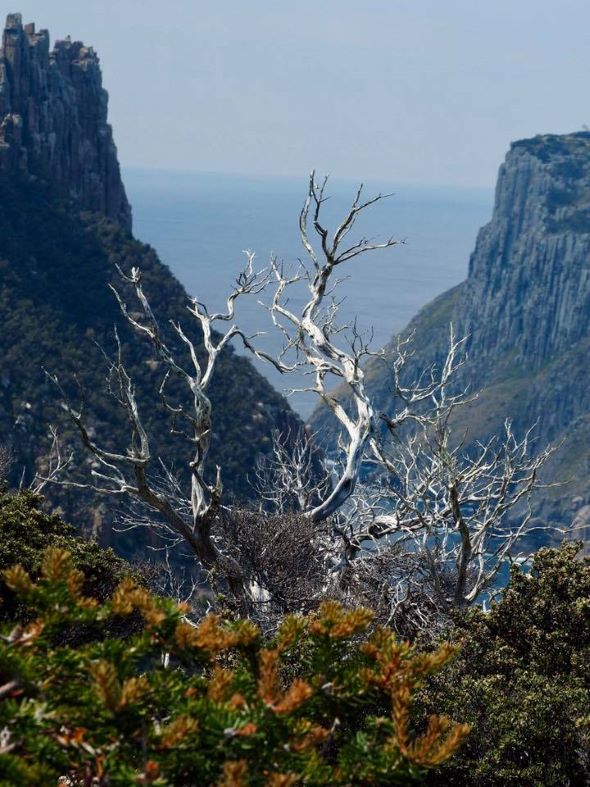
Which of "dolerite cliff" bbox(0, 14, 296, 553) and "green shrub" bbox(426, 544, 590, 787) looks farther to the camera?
"dolerite cliff" bbox(0, 14, 296, 553)

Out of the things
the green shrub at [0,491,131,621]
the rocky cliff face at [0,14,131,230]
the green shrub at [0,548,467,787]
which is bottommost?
the green shrub at [0,491,131,621]

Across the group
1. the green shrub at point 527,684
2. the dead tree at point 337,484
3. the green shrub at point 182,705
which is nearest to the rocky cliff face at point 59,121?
the dead tree at point 337,484

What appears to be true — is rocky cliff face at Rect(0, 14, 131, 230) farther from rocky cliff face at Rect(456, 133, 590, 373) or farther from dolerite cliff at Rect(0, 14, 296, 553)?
rocky cliff face at Rect(456, 133, 590, 373)

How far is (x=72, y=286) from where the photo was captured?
49000 mm

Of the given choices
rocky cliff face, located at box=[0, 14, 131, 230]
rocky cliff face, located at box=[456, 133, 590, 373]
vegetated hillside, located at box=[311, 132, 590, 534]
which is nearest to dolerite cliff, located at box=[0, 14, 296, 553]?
rocky cliff face, located at box=[0, 14, 131, 230]

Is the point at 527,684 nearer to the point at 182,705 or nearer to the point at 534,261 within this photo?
the point at 182,705

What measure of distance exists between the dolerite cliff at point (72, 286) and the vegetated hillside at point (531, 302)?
267ft

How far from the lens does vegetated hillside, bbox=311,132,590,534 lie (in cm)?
14788

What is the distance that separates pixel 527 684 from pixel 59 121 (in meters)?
59.9

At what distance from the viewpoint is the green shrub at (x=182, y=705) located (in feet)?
13.5

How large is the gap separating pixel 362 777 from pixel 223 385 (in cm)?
4144

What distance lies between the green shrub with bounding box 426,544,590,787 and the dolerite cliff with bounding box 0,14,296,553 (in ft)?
62.5

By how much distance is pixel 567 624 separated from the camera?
8.36 metres

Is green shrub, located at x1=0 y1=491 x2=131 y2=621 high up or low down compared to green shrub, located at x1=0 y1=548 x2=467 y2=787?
down
